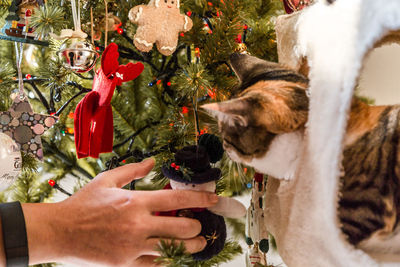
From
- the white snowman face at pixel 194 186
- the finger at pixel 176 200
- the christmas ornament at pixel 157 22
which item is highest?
the christmas ornament at pixel 157 22

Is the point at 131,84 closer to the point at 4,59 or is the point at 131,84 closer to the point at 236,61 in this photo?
the point at 4,59

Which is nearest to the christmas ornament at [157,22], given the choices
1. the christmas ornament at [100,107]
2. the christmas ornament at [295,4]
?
the christmas ornament at [100,107]

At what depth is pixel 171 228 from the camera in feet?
1.64

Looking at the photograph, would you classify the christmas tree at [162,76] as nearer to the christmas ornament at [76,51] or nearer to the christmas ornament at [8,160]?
the christmas ornament at [76,51]

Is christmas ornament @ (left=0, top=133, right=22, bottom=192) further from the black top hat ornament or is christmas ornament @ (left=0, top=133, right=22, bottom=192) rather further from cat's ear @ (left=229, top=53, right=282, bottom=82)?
cat's ear @ (left=229, top=53, right=282, bottom=82)

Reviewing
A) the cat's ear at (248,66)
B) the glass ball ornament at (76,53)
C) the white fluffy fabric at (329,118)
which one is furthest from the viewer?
the glass ball ornament at (76,53)

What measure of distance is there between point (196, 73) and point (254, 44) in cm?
20

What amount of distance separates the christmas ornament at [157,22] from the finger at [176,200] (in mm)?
→ 235

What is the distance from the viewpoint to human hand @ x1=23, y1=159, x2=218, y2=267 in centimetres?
50

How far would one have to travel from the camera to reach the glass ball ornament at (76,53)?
58cm

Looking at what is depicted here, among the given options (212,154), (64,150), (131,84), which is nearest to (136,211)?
(212,154)

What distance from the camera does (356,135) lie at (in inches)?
15.2

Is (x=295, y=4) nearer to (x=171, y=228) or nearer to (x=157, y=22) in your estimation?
(x=157, y=22)

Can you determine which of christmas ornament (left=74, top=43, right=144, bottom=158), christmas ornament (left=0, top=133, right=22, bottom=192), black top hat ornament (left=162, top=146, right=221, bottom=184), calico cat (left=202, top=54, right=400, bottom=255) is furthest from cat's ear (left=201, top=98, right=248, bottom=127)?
christmas ornament (left=0, top=133, right=22, bottom=192)
